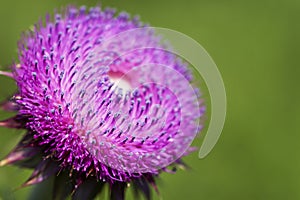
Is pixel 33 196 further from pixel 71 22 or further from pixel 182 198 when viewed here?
pixel 182 198

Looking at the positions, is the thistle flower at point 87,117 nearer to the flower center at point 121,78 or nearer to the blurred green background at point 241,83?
the flower center at point 121,78

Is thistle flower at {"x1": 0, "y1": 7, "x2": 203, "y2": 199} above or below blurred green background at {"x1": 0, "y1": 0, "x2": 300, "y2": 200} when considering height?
below

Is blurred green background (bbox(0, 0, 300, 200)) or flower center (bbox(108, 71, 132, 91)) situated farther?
blurred green background (bbox(0, 0, 300, 200))

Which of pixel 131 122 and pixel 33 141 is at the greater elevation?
pixel 131 122

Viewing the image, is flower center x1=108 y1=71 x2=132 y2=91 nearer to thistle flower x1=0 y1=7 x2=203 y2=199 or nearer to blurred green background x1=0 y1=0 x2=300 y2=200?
thistle flower x1=0 y1=7 x2=203 y2=199

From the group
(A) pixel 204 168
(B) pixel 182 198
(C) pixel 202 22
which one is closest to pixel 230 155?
(A) pixel 204 168

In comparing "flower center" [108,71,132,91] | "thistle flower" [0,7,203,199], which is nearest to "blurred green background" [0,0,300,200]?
"flower center" [108,71,132,91]

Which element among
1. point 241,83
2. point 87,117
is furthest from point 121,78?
point 241,83
